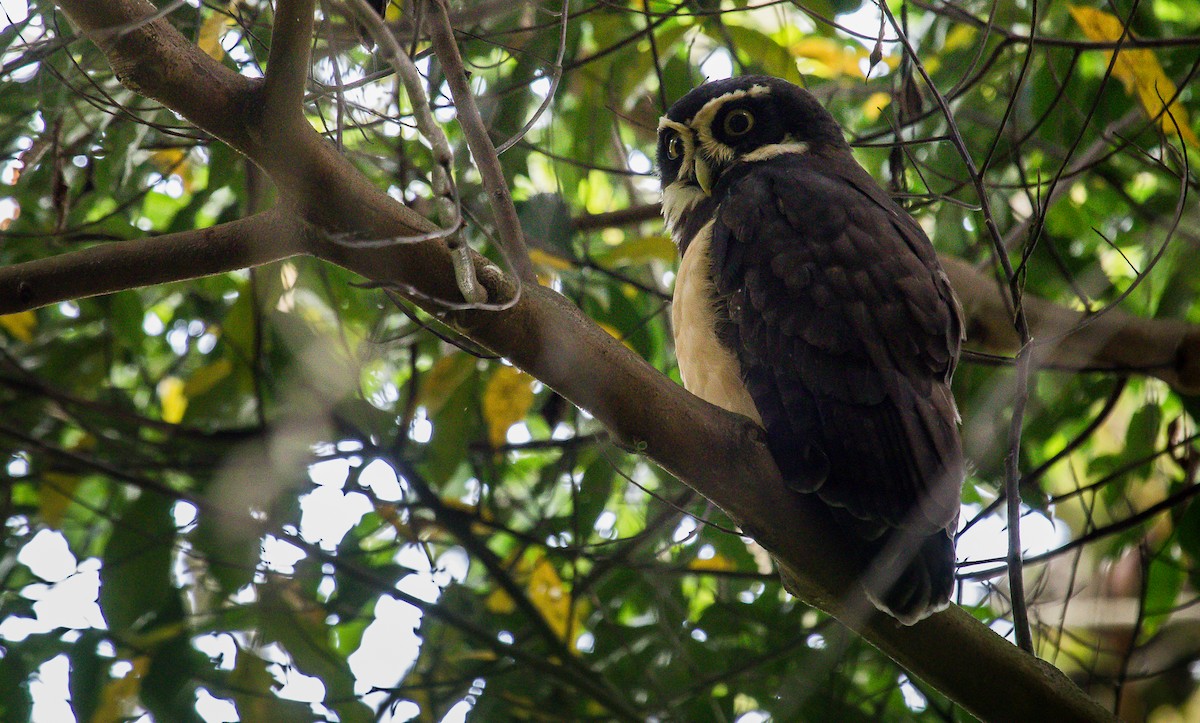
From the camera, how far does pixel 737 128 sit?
132 inches

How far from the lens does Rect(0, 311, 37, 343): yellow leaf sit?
Result: 4.33 meters

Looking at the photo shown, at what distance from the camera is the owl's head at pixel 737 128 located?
3.34 meters

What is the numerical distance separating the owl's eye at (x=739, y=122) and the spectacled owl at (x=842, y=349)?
0.18 m

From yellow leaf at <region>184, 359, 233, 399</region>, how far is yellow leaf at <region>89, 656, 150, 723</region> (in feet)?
3.61

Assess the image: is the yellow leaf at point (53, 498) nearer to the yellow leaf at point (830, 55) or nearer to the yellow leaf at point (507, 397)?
the yellow leaf at point (507, 397)

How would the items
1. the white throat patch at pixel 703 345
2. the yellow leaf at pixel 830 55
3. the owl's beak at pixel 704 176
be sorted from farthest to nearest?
1. the yellow leaf at pixel 830 55
2. the owl's beak at pixel 704 176
3. the white throat patch at pixel 703 345

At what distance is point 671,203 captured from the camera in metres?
3.54

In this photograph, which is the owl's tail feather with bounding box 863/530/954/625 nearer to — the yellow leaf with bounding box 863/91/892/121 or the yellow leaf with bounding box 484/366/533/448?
the yellow leaf with bounding box 484/366/533/448

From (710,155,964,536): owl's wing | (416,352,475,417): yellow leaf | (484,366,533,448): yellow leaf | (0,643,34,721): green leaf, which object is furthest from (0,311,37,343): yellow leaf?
(710,155,964,536): owl's wing

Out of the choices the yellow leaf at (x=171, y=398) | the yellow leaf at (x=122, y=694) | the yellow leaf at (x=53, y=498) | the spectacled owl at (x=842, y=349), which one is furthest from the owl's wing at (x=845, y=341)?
the yellow leaf at (x=171, y=398)

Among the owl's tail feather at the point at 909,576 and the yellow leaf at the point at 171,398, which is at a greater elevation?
the yellow leaf at the point at 171,398

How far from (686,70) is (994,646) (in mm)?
2425

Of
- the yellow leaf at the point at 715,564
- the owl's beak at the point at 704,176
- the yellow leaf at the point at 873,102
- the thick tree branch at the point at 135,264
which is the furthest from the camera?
the yellow leaf at the point at 873,102

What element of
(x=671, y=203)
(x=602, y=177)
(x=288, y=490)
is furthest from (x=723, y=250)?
(x=602, y=177)
